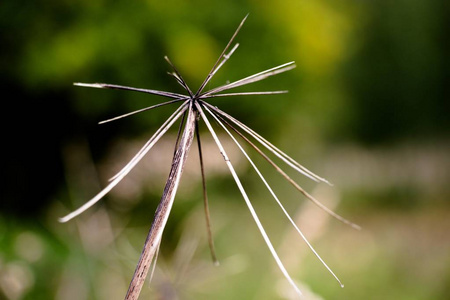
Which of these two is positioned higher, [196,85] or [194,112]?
[196,85]

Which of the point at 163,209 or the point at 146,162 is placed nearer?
the point at 163,209

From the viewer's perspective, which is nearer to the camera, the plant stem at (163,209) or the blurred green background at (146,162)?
the plant stem at (163,209)

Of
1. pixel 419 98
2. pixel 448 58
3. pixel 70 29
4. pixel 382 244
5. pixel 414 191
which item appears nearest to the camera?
pixel 70 29

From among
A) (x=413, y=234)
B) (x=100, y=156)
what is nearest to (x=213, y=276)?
(x=100, y=156)

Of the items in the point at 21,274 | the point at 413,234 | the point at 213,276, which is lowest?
the point at 413,234

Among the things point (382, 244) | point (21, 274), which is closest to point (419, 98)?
point (382, 244)

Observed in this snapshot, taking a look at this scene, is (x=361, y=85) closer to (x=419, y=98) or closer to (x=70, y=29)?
(x=419, y=98)

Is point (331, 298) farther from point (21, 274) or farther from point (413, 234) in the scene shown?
point (413, 234)

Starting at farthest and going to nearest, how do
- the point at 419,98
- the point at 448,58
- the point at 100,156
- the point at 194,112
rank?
1. the point at 419,98
2. the point at 448,58
3. the point at 100,156
4. the point at 194,112

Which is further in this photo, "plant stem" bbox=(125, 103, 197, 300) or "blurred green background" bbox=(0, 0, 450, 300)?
"blurred green background" bbox=(0, 0, 450, 300)

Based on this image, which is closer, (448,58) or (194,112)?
(194,112)
